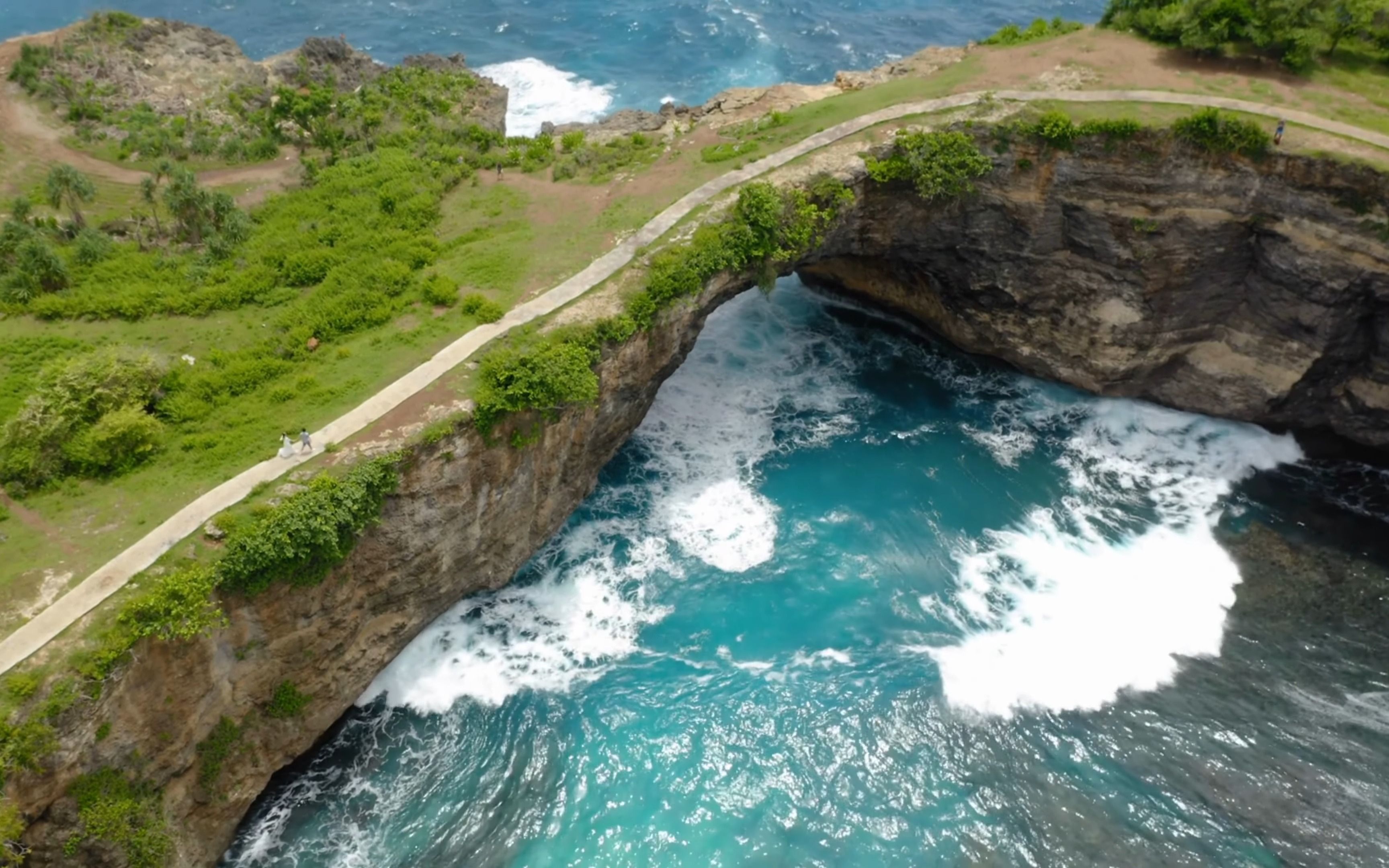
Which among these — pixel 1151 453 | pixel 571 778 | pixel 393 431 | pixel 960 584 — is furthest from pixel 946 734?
pixel 393 431

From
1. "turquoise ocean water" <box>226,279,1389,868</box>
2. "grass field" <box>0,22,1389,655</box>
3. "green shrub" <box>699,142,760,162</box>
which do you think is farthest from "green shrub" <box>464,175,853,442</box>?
"turquoise ocean water" <box>226,279,1389,868</box>

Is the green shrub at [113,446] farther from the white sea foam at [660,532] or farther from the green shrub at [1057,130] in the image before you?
the green shrub at [1057,130]

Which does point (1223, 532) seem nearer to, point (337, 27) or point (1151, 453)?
point (1151, 453)

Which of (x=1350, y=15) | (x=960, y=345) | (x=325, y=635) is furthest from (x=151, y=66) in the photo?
(x=1350, y=15)

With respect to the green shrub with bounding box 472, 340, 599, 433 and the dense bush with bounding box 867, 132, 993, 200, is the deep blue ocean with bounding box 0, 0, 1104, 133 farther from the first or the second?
the green shrub with bounding box 472, 340, 599, 433

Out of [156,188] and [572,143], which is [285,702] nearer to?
[572,143]

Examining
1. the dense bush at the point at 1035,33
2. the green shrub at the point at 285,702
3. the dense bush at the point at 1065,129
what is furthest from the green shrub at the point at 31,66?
the dense bush at the point at 1035,33
